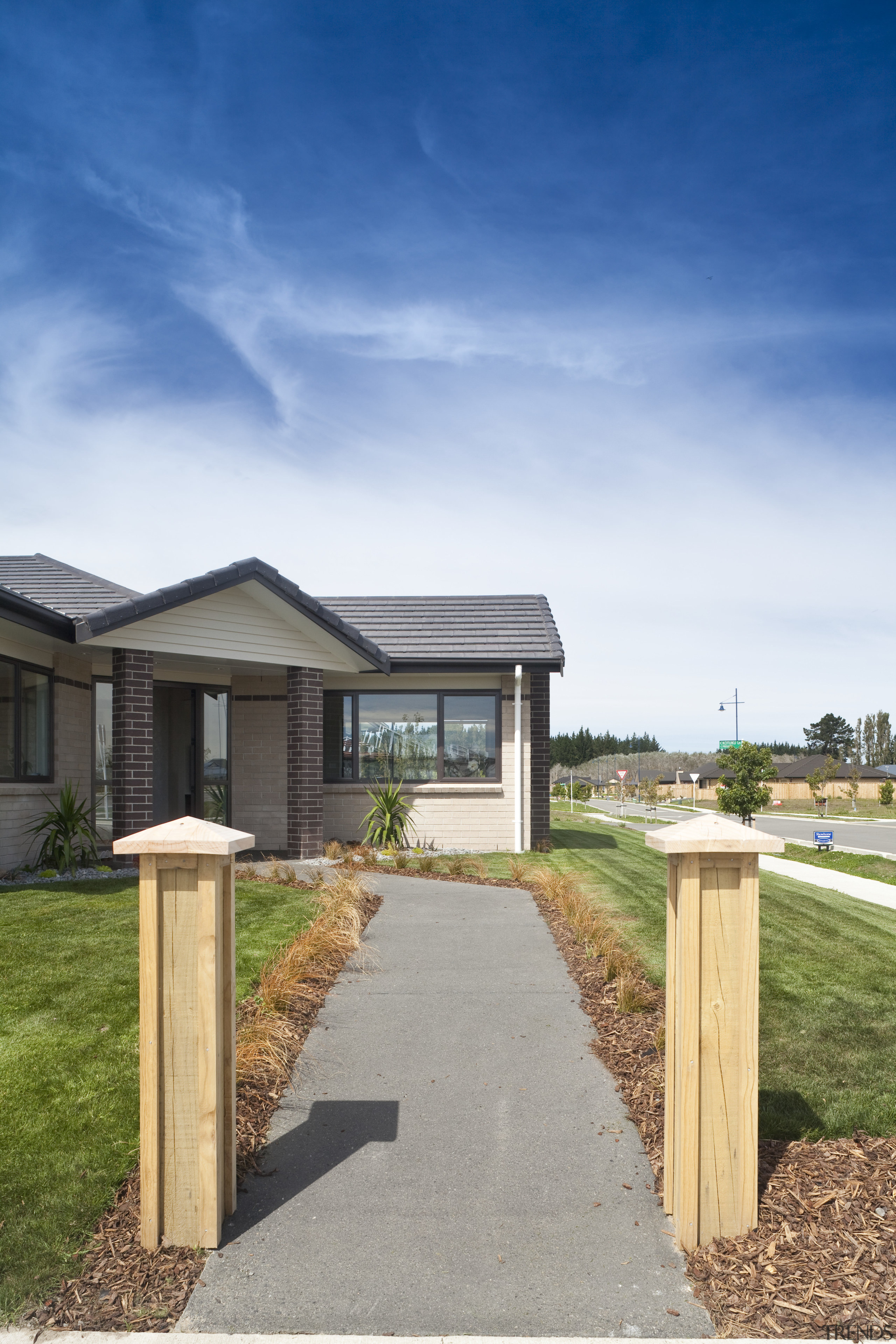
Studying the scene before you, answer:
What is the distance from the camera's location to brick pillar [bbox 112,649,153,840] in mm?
10648

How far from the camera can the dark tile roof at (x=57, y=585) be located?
12.8 metres

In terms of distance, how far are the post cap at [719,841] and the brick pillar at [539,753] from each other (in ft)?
36.3

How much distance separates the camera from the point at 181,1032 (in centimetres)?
307

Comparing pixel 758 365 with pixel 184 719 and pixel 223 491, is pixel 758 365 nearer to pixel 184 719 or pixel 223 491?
pixel 223 491

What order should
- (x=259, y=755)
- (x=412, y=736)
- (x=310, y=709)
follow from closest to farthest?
1. (x=310, y=709)
2. (x=259, y=755)
3. (x=412, y=736)

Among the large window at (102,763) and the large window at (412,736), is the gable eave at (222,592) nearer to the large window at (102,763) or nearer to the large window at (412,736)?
the large window at (102,763)

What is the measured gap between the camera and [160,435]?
1402 cm

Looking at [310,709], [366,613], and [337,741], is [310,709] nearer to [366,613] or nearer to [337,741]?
[337,741]

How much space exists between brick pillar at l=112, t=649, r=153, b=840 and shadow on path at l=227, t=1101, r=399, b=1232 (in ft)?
23.6

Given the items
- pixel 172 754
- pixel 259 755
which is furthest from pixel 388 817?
pixel 172 754

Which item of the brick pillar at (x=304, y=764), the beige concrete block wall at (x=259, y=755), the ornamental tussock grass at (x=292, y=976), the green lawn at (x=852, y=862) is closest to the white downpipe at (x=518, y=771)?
the brick pillar at (x=304, y=764)

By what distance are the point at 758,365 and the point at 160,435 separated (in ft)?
32.0

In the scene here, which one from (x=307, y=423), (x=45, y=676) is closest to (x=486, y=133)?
(x=307, y=423)

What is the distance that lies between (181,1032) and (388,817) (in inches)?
425
